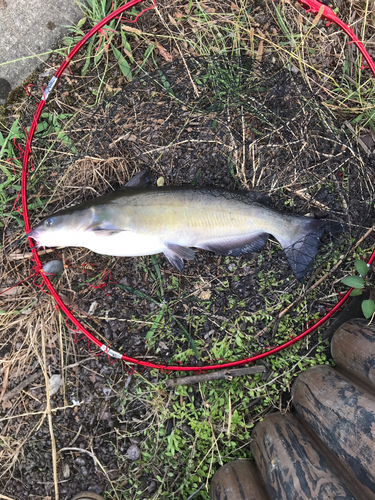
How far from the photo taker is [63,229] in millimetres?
2457

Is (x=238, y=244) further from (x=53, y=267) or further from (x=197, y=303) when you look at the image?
(x=53, y=267)

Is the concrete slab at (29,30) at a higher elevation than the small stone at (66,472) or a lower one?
higher

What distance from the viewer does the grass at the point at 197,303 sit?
105 inches

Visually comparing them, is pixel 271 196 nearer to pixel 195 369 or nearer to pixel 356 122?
pixel 356 122

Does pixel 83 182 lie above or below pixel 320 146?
above

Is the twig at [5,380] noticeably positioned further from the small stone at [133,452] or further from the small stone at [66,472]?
the small stone at [133,452]

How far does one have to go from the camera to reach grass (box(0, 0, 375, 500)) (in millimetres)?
2656

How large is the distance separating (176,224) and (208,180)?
56 centimetres

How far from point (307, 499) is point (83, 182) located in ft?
8.97

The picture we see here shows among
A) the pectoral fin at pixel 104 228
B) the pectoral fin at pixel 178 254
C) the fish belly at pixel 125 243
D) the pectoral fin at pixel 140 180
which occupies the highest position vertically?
the pectoral fin at pixel 140 180

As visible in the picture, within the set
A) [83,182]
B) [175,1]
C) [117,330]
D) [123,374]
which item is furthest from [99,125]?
[123,374]

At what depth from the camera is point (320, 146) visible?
108 inches

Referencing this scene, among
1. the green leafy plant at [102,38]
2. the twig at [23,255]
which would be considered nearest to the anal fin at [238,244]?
the twig at [23,255]

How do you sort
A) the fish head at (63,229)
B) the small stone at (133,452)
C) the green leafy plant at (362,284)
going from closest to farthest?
1. the green leafy plant at (362,284)
2. the fish head at (63,229)
3. the small stone at (133,452)
